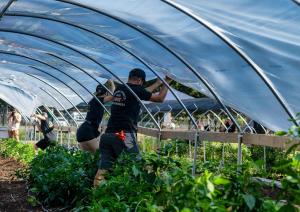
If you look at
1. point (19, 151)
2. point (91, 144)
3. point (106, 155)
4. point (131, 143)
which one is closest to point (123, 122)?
point (131, 143)

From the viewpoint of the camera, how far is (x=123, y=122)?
21.2 feet

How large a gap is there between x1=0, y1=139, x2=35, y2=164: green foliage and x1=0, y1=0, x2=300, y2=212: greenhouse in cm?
349

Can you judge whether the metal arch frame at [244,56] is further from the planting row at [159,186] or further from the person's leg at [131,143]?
the person's leg at [131,143]

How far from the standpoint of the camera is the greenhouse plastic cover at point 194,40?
4.43 meters

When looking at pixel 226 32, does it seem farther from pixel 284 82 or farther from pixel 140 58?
pixel 140 58

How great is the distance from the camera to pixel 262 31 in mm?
4449

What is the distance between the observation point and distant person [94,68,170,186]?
6324 millimetres

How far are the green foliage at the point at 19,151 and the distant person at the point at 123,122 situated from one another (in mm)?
6978

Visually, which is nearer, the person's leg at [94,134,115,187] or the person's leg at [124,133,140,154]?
the person's leg at [94,134,115,187]

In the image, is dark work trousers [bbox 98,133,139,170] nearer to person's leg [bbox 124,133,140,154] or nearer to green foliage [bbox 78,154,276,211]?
person's leg [bbox 124,133,140,154]

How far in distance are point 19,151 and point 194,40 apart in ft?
32.7

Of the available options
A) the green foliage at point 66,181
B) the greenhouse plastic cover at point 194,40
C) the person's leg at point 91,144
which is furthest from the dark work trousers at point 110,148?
the person's leg at point 91,144

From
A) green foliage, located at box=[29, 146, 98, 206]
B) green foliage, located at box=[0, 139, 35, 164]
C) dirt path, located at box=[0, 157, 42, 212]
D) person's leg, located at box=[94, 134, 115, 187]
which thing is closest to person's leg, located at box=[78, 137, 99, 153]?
green foliage, located at box=[29, 146, 98, 206]

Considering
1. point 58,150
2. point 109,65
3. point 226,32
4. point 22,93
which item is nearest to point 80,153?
point 58,150
